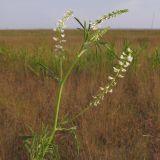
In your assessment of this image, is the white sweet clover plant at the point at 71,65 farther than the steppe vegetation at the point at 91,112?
No

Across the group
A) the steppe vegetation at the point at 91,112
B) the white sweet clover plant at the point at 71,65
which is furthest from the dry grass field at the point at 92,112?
the white sweet clover plant at the point at 71,65

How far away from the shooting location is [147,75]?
739 cm

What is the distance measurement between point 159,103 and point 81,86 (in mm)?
1086

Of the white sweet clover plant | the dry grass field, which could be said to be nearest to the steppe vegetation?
the dry grass field

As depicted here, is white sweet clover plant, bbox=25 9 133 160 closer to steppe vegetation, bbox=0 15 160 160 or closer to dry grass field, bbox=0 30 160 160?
steppe vegetation, bbox=0 15 160 160

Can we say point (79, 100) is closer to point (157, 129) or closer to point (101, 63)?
point (157, 129)

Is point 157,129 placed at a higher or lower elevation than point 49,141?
lower

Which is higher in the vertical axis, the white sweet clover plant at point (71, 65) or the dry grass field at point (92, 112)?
the white sweet clover plant at point (71, 65)

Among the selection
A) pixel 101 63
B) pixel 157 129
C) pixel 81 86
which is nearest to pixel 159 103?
pixel 157 129

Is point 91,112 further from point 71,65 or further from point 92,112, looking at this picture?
point 71,65
